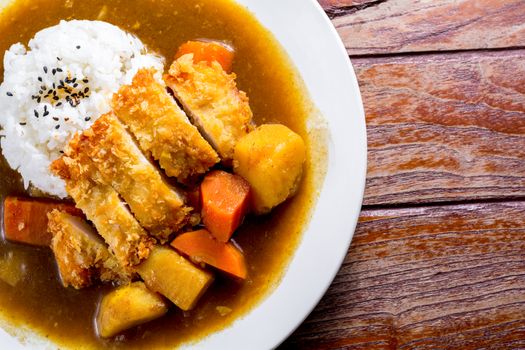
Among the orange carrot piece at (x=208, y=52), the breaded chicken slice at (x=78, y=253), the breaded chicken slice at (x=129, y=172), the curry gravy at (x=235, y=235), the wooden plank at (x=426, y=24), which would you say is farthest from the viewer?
the wooden plank at (x=426, y=24)

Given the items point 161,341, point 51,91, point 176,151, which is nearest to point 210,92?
point 176,151

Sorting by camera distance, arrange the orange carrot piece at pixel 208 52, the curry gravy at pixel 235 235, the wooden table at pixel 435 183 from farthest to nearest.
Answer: the wooden table at pixel 435 183, the orange carrot piece at pixel 208 52, the curry gravy at pixel 235 235

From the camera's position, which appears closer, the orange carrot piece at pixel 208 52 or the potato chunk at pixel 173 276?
the potato chunk at pixel 173 276

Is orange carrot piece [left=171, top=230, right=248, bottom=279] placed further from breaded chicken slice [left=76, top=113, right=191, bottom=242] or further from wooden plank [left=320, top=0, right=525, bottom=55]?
wooden plank [left=320, top=0, right=525, bottom=55]

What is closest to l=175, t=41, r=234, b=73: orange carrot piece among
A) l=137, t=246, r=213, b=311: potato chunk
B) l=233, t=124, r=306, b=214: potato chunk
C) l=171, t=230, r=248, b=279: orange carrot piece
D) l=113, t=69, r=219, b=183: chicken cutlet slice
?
l=113, t=69, r=219, b=183: chicken cutlet slice

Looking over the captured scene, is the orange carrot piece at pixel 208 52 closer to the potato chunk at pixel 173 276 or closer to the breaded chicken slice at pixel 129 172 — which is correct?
the breaded chicken slice at pixel 129 172

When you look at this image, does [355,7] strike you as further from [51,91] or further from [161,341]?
[161,341]

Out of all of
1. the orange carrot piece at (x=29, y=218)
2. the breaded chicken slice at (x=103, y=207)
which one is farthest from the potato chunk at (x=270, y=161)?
the orange carrot piece at (x=29, y=218)
